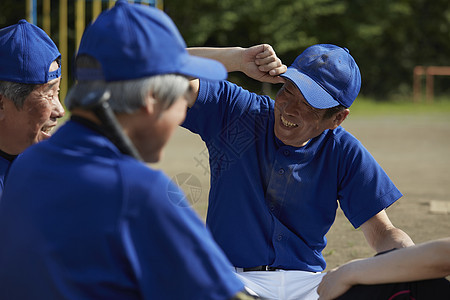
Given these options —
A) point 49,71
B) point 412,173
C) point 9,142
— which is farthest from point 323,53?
point 412,173

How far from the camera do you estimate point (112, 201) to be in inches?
57.0

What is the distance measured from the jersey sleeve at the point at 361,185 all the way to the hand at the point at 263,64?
1.75 feet

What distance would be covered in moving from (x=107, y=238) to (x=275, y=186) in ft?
6.12

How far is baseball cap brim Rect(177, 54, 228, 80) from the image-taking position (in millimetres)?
1645

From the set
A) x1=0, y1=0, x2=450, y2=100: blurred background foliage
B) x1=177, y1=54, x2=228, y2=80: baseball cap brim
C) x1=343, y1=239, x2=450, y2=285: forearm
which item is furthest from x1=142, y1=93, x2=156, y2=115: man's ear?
x1=0, y1=0, x2=450, y2=100: blurred background foliage

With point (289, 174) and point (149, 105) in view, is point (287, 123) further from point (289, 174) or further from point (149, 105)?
point (149, 105)

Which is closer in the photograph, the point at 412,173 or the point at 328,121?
the point at 328,121

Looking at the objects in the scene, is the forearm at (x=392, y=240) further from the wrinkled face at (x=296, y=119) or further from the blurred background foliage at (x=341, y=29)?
the blurred background foliage at (x=341, y=29)

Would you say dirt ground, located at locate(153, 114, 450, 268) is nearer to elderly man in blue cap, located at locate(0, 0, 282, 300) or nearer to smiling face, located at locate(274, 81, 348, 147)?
smiling face, located at locate(274, 81, 348, 147)

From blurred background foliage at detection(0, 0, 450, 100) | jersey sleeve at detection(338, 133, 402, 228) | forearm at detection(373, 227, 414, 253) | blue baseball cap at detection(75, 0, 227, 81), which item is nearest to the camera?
blue baseball cap at detection(75, 0, 227, 81)

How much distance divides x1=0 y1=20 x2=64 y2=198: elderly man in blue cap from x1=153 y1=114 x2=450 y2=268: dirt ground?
209cm

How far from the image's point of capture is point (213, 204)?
329cm

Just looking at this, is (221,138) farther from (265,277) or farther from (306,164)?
(265,277)

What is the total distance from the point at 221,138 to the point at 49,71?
99 cm
